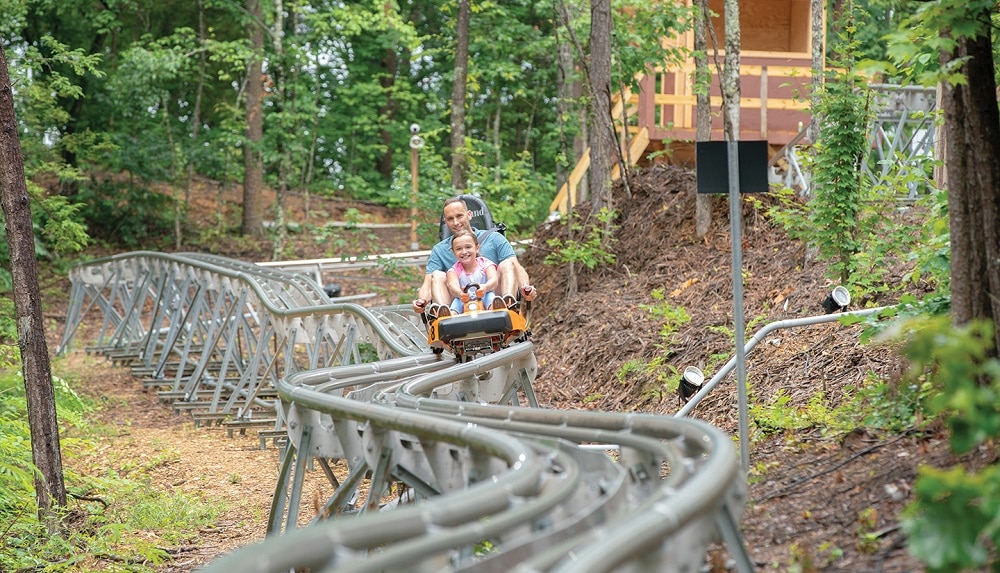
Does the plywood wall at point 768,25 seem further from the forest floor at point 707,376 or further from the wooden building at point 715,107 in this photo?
the forest floor at point 707,376

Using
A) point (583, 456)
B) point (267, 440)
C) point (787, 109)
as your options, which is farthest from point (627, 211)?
point (583, 456)

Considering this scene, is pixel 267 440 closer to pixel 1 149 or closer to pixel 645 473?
pixel 1 149

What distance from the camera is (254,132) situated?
25.3m

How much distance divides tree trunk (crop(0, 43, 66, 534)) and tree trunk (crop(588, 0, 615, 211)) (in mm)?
8197

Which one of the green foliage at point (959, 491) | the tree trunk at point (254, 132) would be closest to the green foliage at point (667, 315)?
the green foliage at point (959, 491)

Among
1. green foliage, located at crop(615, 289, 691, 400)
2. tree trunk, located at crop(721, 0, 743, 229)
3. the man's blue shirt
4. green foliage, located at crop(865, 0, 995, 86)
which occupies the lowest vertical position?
green foliage, located at crop(615, 289, 691, 400)

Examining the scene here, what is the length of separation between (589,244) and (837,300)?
6459 mm

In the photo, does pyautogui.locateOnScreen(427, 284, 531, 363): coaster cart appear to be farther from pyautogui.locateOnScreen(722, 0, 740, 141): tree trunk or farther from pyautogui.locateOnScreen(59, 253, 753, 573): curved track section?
pyautogui.locateOnScreen(722, 0, 740, 141): tree trunk

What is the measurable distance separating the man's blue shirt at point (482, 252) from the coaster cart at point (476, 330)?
2.35 ft

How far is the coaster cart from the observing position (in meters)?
8.99

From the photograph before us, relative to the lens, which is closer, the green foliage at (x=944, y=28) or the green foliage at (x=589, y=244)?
the green foliage at (x=944, y=28)

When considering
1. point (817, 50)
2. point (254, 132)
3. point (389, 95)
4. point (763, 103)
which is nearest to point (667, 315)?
point (817, 50)

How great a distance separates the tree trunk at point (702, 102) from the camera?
14438 mm

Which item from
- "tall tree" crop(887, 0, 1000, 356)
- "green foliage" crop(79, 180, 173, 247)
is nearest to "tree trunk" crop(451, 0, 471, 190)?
"green foliage" crop(79, 180, 173, 247)
